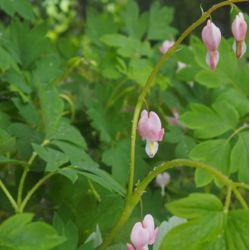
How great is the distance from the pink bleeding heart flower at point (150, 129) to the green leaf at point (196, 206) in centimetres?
22

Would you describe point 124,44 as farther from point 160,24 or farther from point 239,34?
point 239,34

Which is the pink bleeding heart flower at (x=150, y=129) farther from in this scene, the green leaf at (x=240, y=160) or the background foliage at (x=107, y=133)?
the green leaf at (x=240, y=160)

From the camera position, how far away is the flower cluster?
3.36ft

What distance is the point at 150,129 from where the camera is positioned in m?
1.02

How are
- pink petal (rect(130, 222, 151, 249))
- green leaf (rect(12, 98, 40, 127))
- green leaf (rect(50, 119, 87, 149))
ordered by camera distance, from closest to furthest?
pink petal (rect(130, 222, 151, 249)) → green leaf (rect(50, 119, 87, 149)) → green leaf (rect(12, 98, 40, 127))

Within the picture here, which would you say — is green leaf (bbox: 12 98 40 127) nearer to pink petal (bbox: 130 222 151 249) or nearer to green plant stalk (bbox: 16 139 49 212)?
green plant stalk (bbox: 16 139 49 212)

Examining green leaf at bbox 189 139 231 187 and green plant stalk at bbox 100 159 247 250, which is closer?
green plant stalk at bbox 100 159 247 250

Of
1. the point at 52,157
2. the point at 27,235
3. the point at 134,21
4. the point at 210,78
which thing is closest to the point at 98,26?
the point at 134,21

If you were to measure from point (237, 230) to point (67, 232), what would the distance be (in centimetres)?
30

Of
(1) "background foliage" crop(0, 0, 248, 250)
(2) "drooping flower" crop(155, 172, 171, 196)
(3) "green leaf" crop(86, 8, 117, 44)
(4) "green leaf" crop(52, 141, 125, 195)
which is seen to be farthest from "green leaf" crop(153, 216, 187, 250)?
(3) "green leaf" crop(86, 8, 117, 44)

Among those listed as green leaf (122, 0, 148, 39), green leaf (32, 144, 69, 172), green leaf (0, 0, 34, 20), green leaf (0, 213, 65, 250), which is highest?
green leaf (0, 0, 34, 20)

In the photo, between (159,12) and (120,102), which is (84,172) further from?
(159,12)

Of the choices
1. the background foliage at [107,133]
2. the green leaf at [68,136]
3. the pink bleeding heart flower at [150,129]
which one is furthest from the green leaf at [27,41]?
the pink bleeding heart flower at [150,129]

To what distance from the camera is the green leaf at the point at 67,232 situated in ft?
3.24
